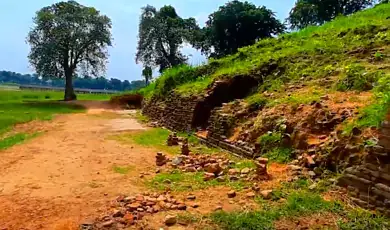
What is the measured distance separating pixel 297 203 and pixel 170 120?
842 cm

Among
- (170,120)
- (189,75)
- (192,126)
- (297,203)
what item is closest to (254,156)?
(297,203)

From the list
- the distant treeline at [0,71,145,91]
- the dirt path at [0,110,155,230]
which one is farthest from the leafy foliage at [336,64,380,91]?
the distant treeline at [0,71,145,91]

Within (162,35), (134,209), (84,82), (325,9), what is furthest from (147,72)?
(84,82)

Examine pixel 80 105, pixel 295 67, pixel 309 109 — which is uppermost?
pixel 295 67

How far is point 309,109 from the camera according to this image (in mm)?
6070

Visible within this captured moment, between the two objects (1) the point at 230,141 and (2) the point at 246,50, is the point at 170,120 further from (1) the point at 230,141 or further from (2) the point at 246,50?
(1) the point at 230,141

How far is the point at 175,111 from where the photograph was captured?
38.8 feet

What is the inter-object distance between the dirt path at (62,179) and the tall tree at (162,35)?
2475 centimetres

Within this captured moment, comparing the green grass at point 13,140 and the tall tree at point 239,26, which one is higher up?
the tall tree at point 239,26

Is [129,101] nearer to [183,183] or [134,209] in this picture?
[183,183]

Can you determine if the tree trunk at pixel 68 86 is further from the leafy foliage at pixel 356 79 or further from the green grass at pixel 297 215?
the green grass at pixel 297 215

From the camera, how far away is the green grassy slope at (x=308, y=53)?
8195mm

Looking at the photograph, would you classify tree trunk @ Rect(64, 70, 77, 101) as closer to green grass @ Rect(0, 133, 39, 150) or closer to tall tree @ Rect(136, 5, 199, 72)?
tall tree @ Rect(136, 5, 199, 72)

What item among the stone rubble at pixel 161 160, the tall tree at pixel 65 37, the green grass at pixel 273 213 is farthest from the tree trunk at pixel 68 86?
the green grass at pixel 273 213
